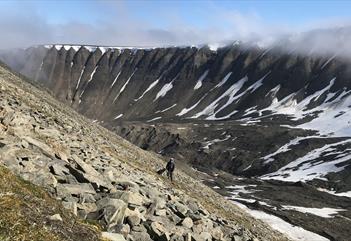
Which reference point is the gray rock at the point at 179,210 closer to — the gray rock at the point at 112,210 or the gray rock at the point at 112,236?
the gray rock at the point at 112,210

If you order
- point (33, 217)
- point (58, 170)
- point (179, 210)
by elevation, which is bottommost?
point (33, 217)

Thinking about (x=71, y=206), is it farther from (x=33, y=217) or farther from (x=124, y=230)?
(x=33, y=217)

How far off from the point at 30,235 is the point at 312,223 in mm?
71769

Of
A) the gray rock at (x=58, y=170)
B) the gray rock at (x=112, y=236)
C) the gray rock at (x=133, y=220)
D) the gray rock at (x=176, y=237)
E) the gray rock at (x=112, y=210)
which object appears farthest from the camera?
the gray rock at (x=58, y=170)

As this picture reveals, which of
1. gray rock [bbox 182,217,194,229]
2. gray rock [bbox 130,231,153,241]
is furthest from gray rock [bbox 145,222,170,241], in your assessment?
gray rock [bbox 182,217,194,229]

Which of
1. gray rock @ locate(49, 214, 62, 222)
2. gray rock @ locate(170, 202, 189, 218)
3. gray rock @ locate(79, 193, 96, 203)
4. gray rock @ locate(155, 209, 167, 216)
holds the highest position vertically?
gray rock @ locate(170, 202, 189, 218)

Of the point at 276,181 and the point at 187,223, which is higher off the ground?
the point at 276,181

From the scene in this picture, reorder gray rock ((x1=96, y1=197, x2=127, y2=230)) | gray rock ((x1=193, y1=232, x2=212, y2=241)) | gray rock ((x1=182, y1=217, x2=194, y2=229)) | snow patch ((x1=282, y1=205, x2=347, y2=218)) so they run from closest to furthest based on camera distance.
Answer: gray rock ((x1=96, y1=197, x2=127, y2=230)) → gray rock ((x1=193, y1=232, x2=212, y2=241)) → gray rock ((x1=182, y1=217, x2=194, y2=229)) → snow patch ((x1=282, y1=205, x2=347, y2=218))

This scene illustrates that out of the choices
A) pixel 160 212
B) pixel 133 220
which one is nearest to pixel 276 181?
pixel 160 212

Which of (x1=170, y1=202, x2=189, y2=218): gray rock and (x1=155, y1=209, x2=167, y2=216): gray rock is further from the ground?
(x1=170, y1=202, x2=189, y2=218): gray rock

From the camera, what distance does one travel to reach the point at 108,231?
1833 centimetres

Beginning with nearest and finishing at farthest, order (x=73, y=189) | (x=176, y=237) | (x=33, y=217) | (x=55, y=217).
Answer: (x=33, y=217) → (x=55, y=217) → (x=73, y=189) → (x=176, y=237)

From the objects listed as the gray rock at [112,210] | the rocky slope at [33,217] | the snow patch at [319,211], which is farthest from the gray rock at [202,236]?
the snow patch at [319,211]

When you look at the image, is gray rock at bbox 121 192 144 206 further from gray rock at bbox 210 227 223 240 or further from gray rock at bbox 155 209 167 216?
gray rock at bbox 210 227 223 240
